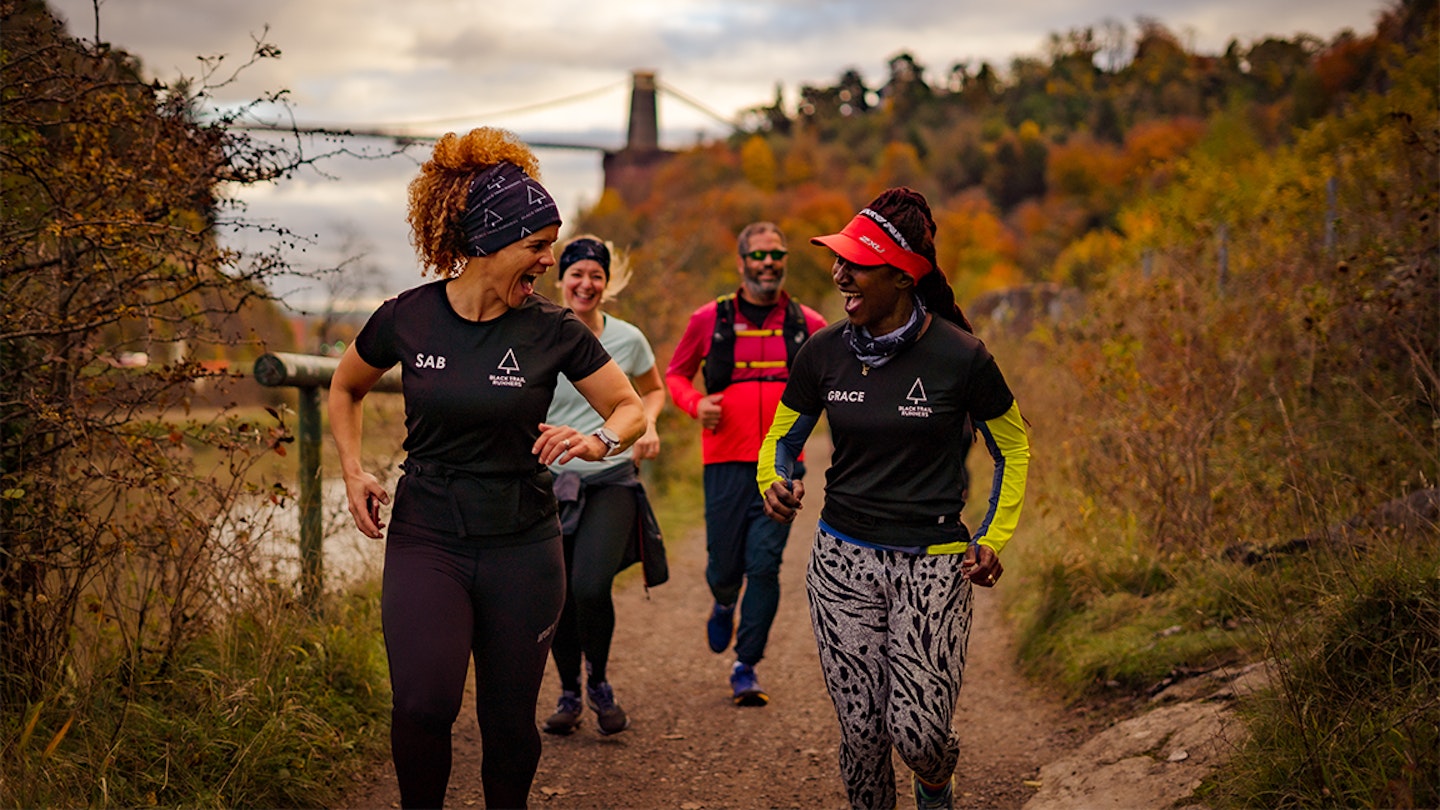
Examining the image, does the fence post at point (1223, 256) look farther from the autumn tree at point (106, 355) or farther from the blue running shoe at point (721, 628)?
the autumn tree at point (106, 355)

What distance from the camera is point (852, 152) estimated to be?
99.9 meters

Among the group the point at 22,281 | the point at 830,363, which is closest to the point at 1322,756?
the point at 830,363

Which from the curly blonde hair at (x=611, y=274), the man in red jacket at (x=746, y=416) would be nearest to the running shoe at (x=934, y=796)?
the man in red jacket at (x=746, y=416)

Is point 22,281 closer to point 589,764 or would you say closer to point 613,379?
point 613,379

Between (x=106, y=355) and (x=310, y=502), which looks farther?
(x=310, y=502)

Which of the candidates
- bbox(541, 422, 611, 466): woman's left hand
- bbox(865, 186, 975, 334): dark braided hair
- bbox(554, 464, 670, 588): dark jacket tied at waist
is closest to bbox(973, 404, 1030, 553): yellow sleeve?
bbox(865, 186, 975, 334): dark braided hair

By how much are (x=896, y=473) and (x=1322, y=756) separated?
1387 mm

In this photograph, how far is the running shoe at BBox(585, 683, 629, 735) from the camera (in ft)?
18.5

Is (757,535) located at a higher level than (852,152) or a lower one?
lower

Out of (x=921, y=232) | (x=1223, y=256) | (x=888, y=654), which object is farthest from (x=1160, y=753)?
(x=1223, y=256)

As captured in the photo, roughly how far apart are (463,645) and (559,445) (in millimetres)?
583

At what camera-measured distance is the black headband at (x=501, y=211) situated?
359cm

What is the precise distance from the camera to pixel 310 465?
5828 millimetres

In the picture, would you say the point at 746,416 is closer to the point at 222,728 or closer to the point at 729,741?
the point at 729,741
